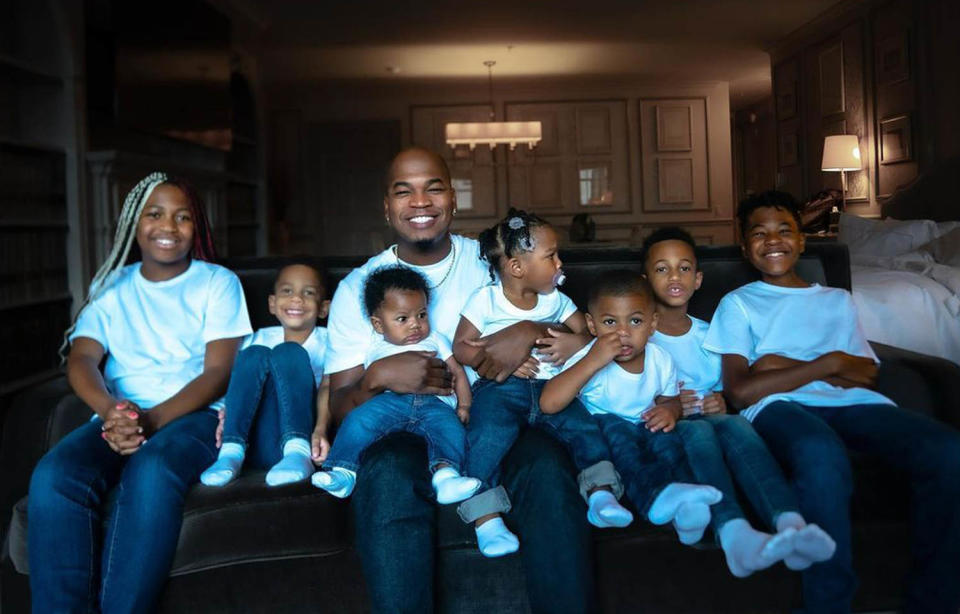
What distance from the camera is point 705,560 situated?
5.33ft

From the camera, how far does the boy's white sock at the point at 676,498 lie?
1468mm

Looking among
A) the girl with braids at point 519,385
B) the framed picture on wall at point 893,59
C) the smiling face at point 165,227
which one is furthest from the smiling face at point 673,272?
the framed picture on wall at point 893,59

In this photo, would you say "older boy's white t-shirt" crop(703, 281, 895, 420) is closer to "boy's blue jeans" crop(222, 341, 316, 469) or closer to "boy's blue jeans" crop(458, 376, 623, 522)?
"boy's blue jeans" crop(458, 376, 623, 522)

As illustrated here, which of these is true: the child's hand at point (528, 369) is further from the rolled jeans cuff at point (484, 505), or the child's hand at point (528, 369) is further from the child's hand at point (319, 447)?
the child's hand at point (319, 447)

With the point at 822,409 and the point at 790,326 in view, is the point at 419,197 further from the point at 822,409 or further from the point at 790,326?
the point at 822,409

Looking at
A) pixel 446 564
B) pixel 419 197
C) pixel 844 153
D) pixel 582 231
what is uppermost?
pixel 844 153

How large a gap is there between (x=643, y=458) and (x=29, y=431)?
1.34 metres

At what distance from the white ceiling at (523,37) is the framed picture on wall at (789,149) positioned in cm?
89

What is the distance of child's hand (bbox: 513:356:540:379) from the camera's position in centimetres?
186

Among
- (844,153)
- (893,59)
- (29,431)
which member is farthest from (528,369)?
(893,59)

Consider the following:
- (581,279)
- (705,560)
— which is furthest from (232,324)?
(705,560)

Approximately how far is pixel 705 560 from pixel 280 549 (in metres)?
0.86

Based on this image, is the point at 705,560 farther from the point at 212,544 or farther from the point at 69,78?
the point at 69,78

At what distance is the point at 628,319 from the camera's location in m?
1.83
